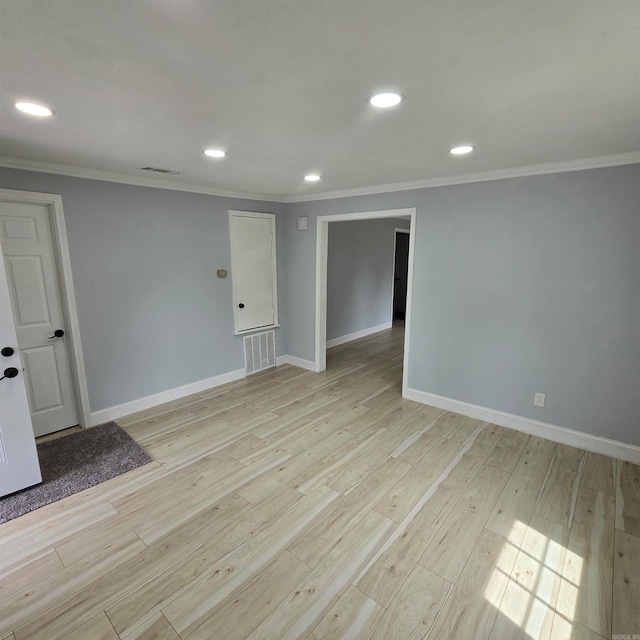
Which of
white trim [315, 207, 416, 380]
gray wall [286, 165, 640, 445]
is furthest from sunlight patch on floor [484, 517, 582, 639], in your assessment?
white trim [315, 207, 416, 380]

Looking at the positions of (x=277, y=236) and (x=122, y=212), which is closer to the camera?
(x=122, y=212)

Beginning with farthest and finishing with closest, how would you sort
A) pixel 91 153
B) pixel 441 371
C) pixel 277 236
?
pixel 277 236
pixel 441 371
pixel 91 153

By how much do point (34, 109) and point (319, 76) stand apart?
147cm

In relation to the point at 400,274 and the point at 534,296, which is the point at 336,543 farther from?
the point at 400,274

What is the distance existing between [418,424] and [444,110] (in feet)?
9.03

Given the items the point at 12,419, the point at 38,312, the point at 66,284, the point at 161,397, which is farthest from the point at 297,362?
the point at 12,419

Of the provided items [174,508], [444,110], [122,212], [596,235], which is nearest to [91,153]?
[122,212]

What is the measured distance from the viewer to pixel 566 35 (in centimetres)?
114

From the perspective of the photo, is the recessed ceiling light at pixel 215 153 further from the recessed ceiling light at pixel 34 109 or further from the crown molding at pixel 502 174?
the crown molding at pixel 502 174

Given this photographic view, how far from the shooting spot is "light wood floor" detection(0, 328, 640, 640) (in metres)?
1.61

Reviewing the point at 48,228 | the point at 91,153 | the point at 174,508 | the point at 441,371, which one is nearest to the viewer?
the point at 174,508

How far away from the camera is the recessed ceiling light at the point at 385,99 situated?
1.55 metres

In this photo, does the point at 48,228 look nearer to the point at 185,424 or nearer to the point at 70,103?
the point at 70,103

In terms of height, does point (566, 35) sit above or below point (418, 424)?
above
